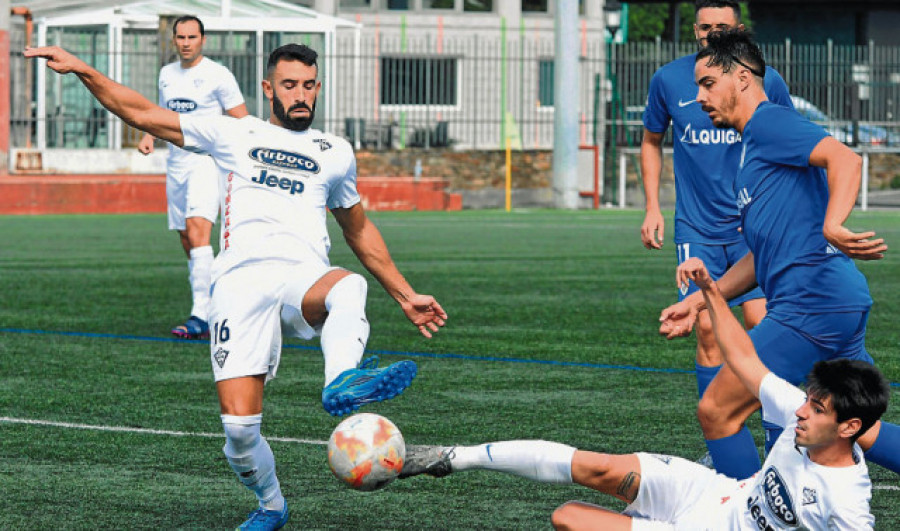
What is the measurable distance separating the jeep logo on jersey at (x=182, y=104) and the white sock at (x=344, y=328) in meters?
6.51

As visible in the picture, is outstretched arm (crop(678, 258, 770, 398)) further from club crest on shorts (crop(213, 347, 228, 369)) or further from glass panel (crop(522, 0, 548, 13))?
glass panel (crop(522, 0, 548, 13))

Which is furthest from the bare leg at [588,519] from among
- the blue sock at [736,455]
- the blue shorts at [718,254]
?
the blue shorts at [718,254]

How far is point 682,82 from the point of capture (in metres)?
7.96

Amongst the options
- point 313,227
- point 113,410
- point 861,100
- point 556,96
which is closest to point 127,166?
point 556,96

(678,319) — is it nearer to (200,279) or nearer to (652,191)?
(652,191)

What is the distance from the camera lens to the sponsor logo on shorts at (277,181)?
6.25 m

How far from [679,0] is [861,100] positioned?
16.4m

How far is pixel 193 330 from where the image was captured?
38.4 ft

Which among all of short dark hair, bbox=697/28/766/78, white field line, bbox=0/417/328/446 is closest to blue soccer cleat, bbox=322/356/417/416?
short dark hair, bbox=697/28/766/78

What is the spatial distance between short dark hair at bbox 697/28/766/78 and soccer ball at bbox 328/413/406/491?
1793 mm

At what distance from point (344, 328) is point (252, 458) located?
2.06ft

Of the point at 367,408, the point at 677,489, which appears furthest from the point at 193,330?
the point at 677,489

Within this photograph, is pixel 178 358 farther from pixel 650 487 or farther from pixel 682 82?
pixel 650 487

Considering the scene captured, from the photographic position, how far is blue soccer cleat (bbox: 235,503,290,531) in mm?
5828
